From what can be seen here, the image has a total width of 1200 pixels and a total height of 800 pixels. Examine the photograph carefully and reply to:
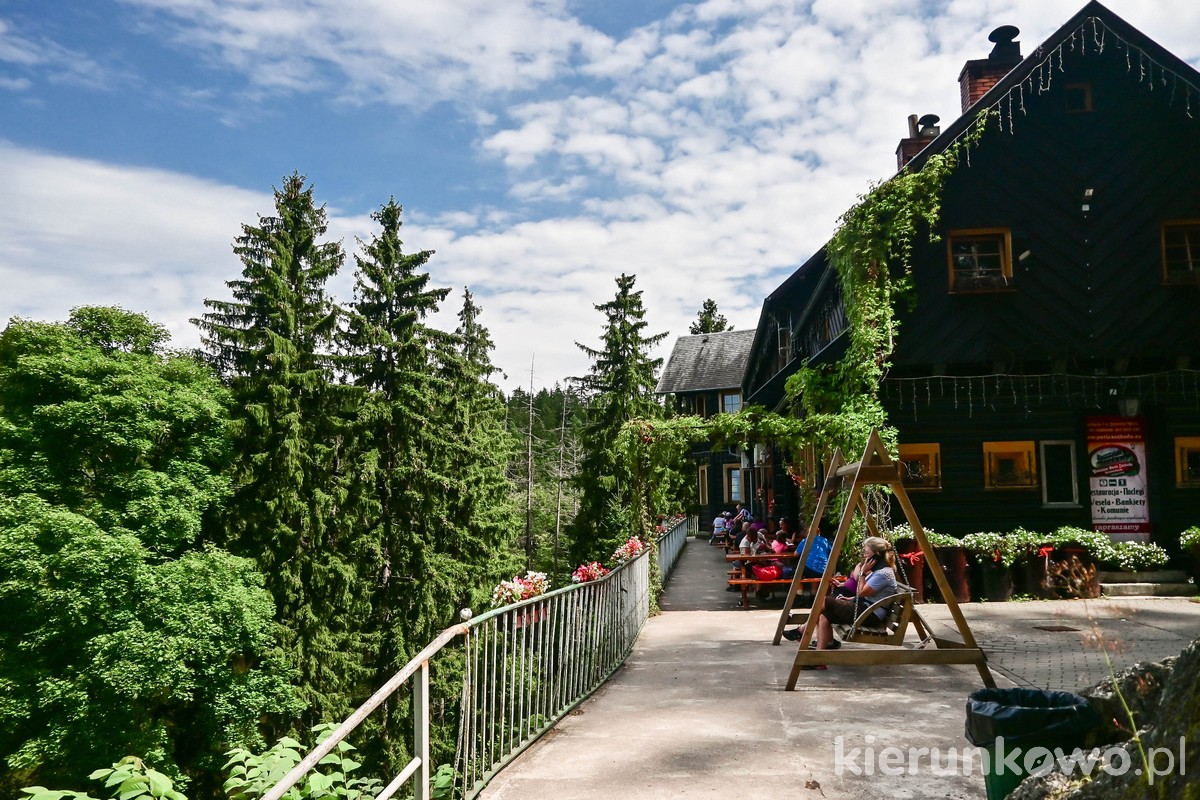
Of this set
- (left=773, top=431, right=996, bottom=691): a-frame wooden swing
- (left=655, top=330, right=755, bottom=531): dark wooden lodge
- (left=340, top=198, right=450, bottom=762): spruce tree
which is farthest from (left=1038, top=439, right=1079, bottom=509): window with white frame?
(left=655, top=330, right=755, bottom=531): dark wooden lodge

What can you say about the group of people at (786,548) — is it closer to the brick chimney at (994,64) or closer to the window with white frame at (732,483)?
the brick chimney at (994,64)

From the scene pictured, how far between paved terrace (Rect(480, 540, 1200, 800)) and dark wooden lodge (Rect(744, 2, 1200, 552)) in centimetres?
370

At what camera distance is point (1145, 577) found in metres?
14.2

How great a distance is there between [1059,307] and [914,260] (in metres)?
2.77

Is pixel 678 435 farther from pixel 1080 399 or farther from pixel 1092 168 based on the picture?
pixel 1092 168

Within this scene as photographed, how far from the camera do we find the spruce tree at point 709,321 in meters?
70.8

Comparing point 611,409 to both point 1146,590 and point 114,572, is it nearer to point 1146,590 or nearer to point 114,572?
point 114,572

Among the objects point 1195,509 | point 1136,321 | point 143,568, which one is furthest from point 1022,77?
point 143,568

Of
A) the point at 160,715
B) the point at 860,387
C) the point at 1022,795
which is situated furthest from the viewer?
the point at 160,715

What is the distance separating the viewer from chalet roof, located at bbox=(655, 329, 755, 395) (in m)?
46.5

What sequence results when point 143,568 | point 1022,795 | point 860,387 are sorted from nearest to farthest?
point 1022,795
point 860,387
point 143,568

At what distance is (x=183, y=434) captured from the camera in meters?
23.1

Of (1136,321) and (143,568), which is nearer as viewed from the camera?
(1136,321)

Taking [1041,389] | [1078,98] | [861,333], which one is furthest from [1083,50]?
[861,333]
